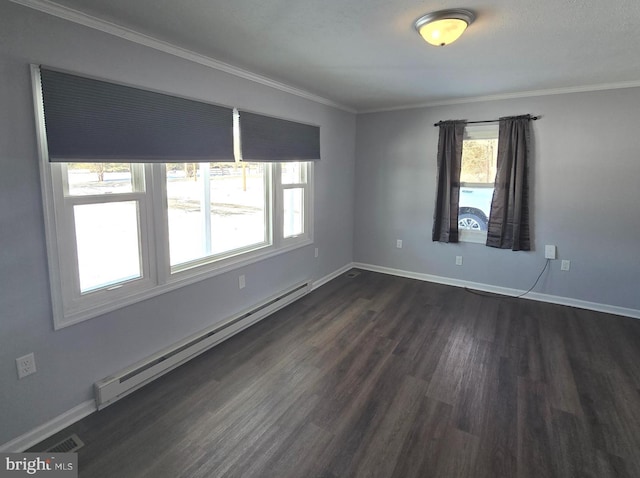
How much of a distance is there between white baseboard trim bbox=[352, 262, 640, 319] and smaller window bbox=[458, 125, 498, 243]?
609 mm

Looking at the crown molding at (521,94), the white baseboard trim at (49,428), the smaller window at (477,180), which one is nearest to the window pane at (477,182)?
the smaller window at (477,180)

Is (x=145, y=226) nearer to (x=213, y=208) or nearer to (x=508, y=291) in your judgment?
(x=213, y=208)

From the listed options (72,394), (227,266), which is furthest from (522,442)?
(72,394)

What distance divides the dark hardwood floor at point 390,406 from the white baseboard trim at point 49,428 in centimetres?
6

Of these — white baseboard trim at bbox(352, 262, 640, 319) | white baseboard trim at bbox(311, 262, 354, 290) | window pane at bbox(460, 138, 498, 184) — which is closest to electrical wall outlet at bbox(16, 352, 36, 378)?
white baseboard trim at bbox(311, 262, 354, 290)

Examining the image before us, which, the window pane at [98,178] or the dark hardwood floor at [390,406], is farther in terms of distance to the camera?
the window pane at [98,178]

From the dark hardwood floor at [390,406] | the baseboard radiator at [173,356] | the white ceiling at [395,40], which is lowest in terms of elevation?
the dark hardwood floor at [390,406]

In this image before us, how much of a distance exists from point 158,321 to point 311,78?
259 cm

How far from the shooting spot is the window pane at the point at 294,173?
3957 mm

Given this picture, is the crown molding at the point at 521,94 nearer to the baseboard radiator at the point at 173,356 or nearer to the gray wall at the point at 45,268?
the gray wall at the point at 45,268

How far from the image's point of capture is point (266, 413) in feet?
7.26

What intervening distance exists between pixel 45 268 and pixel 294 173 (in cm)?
269

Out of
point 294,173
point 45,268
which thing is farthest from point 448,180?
point 45,268

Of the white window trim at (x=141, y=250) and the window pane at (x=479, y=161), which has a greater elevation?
the window pane at (x=479, y=161)
